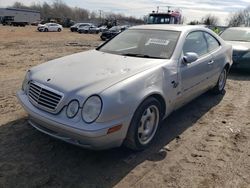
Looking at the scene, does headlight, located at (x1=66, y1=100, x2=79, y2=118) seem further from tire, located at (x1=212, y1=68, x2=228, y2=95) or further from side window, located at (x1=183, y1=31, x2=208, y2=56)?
tire, located at (x1=212, y1=68, x2=228, y2=95)

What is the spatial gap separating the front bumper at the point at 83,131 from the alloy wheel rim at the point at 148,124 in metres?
0.39

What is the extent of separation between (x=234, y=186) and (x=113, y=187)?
1279 mm

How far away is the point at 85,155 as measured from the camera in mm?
3561

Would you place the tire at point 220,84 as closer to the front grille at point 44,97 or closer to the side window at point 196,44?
the side window at point 196,44

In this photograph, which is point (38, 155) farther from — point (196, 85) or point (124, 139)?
point (196, 85)

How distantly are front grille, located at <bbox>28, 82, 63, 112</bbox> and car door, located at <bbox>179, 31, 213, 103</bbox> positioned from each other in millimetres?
1837

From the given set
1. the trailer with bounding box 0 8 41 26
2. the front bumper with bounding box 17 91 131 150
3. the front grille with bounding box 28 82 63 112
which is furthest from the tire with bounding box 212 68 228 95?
the trailer with bounding box 0 8 41 26

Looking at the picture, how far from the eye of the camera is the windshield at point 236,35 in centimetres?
964

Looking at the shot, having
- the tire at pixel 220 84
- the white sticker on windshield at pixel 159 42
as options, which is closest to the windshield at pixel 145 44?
the white sticker on windshield at pixel 159 42

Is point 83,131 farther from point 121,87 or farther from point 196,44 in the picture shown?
point 196,44

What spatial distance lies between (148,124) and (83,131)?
3.50ft

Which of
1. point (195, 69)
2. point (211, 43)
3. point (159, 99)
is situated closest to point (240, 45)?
point (211, 43)

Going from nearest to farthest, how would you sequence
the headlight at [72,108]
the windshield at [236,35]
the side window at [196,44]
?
the headlight at [72,108] < the side window at [196,44] < the windshield at [236,35]

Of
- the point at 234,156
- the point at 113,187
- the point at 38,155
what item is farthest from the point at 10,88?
the point at 234,156
